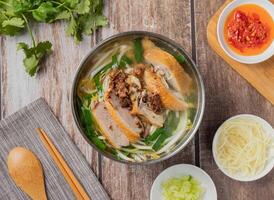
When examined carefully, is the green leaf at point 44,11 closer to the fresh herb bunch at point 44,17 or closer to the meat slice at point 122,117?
the fresh herb bunch at point 44,17

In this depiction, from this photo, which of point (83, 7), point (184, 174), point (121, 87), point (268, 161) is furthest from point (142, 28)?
point (268, 161)

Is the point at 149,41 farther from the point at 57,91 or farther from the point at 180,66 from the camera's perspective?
the point at 57,91

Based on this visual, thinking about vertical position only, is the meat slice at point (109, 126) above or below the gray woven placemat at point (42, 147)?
above

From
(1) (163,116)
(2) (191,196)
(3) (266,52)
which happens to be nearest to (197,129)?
(1) (163,116)

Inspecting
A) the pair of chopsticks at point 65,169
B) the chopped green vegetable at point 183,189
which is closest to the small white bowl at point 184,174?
the chopped green vegetable at point 183,189

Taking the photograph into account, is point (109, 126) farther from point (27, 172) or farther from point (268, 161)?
point (268, 161)

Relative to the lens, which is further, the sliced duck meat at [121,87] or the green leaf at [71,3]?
the green leaf at [71,3]
